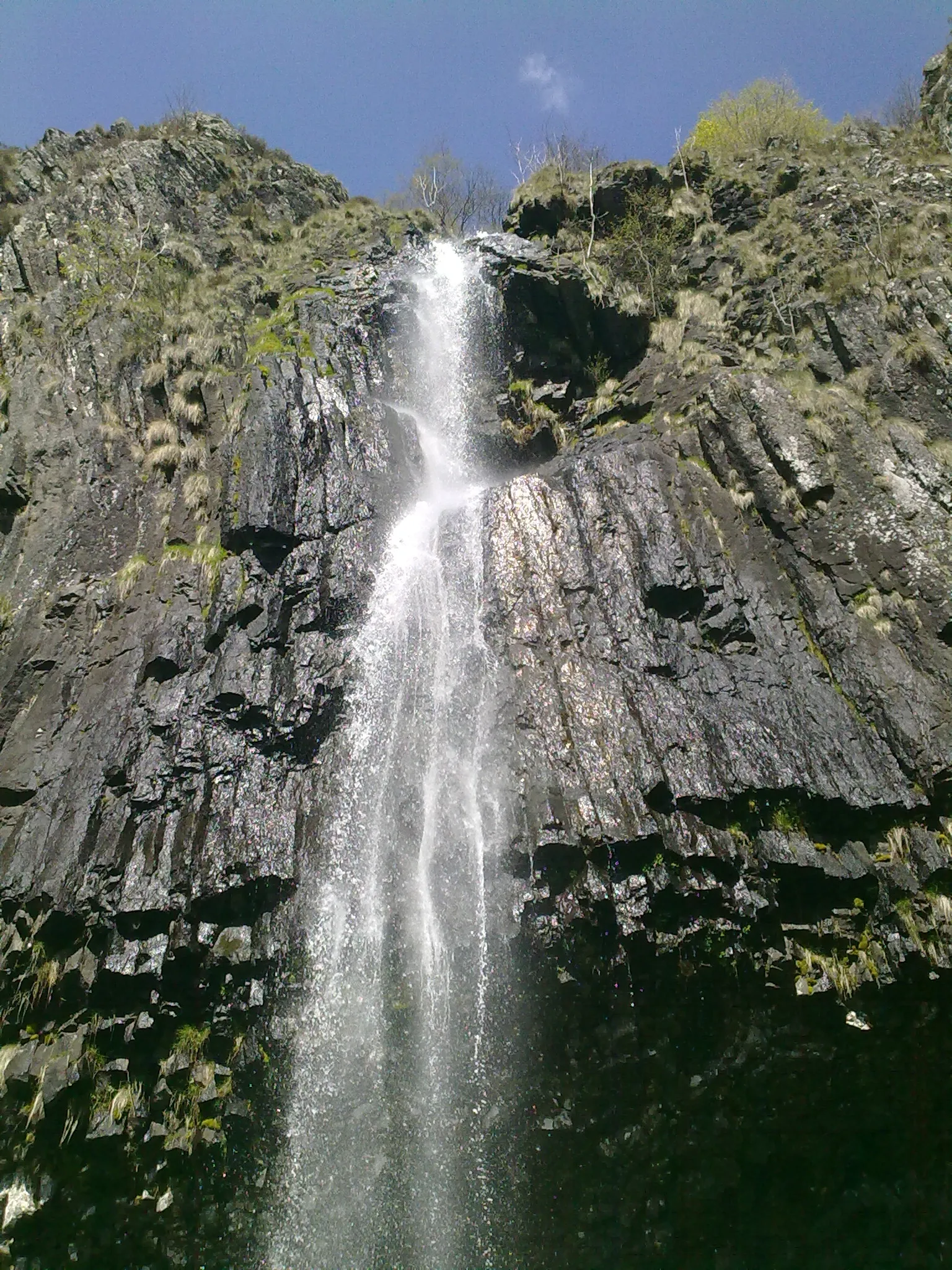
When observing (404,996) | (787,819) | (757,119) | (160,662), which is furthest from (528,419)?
(757,119)

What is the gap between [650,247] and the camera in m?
18.6

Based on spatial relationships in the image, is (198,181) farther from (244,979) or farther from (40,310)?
(244,979)

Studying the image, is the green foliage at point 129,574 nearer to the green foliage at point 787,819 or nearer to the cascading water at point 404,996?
the cascading water at point 404,996

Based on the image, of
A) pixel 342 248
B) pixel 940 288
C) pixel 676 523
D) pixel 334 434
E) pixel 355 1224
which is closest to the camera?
pixel 355 1224

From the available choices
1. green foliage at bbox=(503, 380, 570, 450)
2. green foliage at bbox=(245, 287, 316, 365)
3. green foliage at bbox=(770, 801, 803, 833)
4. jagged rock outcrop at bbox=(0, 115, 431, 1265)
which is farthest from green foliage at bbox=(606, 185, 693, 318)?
green foliage at bbox=(770, 801, 803, 833)

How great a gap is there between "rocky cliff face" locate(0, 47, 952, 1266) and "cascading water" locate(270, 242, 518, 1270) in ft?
1.80

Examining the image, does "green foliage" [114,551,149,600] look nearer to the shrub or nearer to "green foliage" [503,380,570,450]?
"green foliage" [503,380,570,450]

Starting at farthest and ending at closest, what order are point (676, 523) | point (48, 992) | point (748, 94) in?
1. point (748, 94)
2. point (676, 523)
3. point (48, 992)

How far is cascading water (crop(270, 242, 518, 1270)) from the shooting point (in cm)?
778

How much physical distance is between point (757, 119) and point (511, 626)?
27641 millimetres

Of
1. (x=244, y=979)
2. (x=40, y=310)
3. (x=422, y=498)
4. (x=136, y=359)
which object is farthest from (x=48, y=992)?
(x=40, y=310)

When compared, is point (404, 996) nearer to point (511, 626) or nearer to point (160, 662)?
point (511, 626)

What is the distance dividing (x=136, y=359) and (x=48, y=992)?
13.5 m

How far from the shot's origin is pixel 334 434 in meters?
14.5
